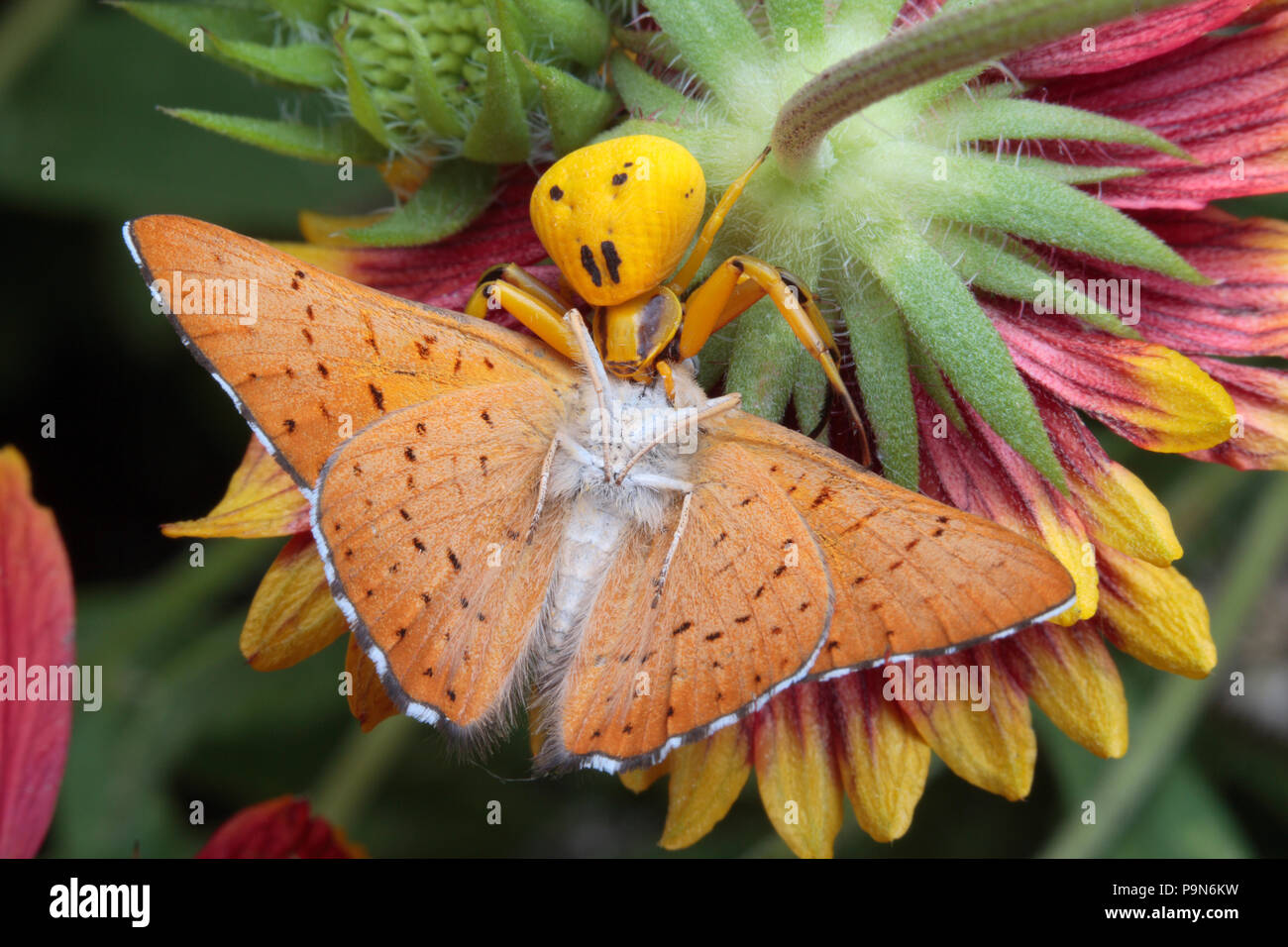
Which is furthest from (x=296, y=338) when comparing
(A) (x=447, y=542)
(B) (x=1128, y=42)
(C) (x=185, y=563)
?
(C) (x=185, y=563)

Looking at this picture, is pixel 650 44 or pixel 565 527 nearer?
pixel 565 527

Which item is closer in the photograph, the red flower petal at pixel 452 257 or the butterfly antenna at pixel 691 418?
the butterfly antenna at pixel 691 418

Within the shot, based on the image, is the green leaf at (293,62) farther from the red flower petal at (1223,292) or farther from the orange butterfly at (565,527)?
the red flower petal at (1223,292)

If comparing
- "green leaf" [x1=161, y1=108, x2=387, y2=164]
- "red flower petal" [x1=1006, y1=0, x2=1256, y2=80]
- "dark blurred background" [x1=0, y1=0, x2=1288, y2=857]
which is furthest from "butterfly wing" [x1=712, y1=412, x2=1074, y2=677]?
"dark blurred background" [x1=0, y1=0, x2=1288, y2=857]

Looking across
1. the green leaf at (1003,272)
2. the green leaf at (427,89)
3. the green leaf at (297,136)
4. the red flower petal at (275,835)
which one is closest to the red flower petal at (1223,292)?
the green leaf at (1003,272)

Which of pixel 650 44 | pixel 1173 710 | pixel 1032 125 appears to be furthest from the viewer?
pixel 1173 710

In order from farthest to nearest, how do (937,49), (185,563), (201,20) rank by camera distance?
(185,563) → (201,20) → (937,49)

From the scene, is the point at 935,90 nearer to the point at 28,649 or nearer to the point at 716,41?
the point at 716,41
